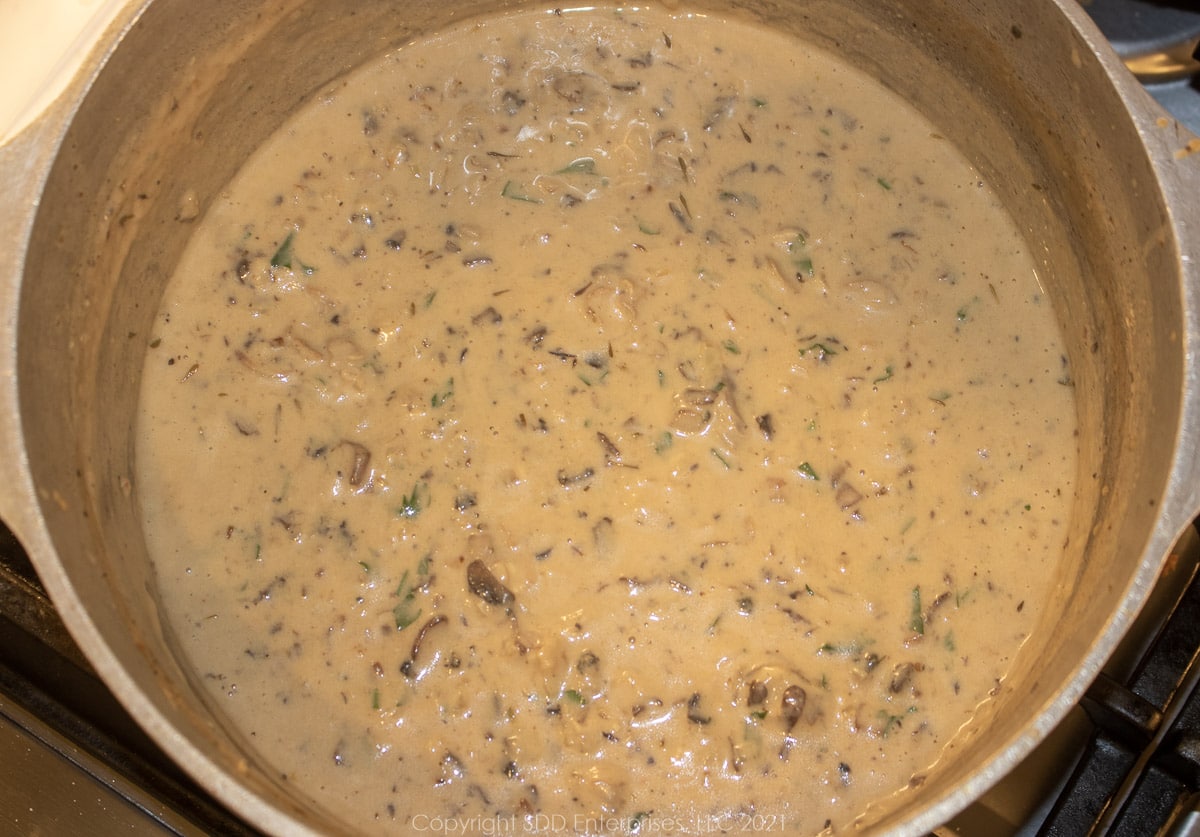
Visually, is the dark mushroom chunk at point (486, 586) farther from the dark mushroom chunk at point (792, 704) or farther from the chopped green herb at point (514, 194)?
the chopped green herb at point (514, 194)

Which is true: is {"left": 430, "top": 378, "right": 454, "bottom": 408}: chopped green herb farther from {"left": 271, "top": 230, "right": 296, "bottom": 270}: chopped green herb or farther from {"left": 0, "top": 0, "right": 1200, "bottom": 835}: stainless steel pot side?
{"left": 0, "top": 0, "right": 1200, "bottom": 835}: stainless steel pot side

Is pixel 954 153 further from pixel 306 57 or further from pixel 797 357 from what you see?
pixel 306 57

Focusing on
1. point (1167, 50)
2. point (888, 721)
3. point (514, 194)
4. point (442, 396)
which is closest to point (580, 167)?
point (514, 194)

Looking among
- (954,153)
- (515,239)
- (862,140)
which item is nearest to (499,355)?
(515,239)

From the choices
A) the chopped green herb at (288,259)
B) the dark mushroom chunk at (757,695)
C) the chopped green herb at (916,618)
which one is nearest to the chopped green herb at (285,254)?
the chopped green herb at (288,259)

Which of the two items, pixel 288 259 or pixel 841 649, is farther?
pixel 288 259

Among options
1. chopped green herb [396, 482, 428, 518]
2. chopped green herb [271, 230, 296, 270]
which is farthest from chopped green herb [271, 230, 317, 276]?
chopped green herb [396, 482, 428, 518]
